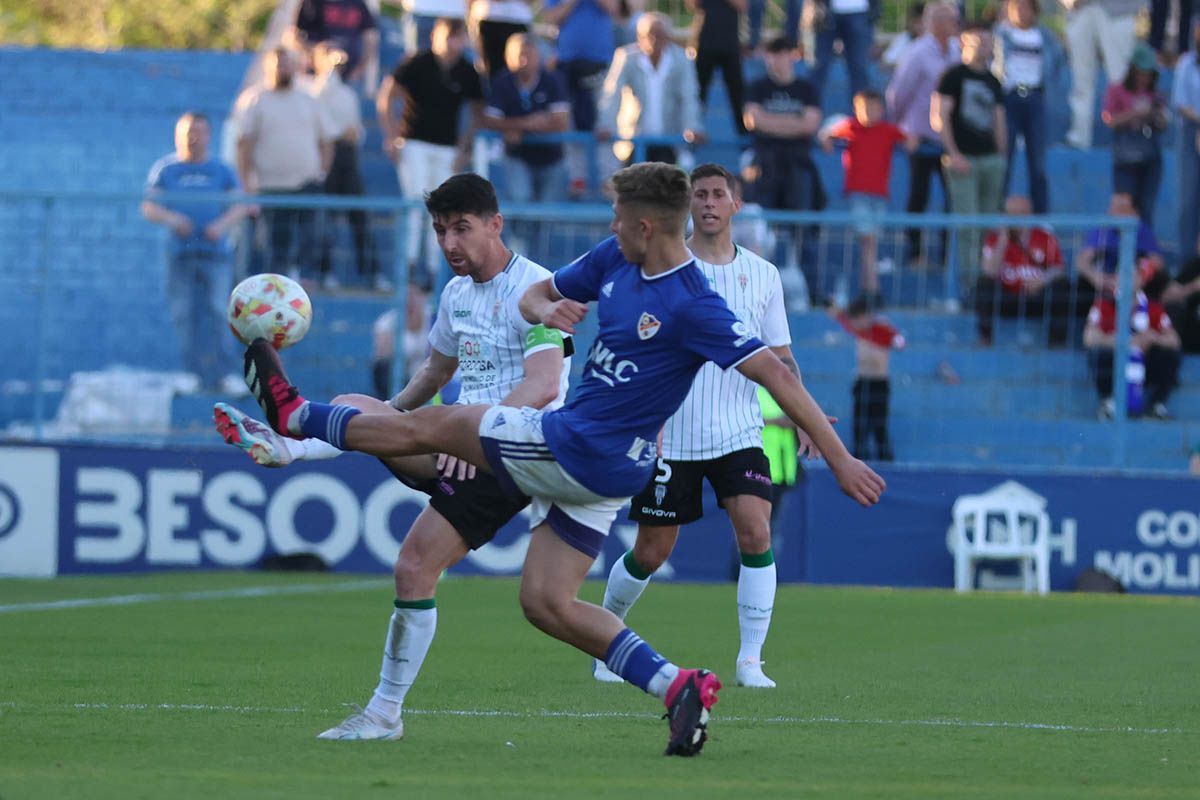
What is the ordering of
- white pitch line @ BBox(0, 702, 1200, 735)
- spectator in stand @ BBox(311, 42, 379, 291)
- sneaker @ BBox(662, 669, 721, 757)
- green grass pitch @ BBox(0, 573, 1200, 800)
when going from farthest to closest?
spectator in stand @ BBox(311, 42, 379, 291) → white pitch line @ BBox(0, 702, 1200, 735) → sneaker @ BBox(662, 669, 721, 757) → green grass pitch @ BBox(0, 573, 1200, 800)

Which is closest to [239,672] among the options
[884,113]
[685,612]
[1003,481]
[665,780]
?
[665,780]

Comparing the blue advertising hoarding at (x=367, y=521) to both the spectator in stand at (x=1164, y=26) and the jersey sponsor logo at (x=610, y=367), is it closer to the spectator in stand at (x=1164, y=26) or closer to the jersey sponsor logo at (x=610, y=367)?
the spectator in stand at (x=1164, y=26)

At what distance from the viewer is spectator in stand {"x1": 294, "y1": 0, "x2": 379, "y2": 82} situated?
22172 millimetres

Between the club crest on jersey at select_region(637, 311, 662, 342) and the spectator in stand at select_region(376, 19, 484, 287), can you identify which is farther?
the spectator in stand at select_region(376, 19, 484, 287)

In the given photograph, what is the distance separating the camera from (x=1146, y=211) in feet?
68.1

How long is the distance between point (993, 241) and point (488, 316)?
1037 cm

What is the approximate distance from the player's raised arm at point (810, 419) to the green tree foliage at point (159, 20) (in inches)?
1657

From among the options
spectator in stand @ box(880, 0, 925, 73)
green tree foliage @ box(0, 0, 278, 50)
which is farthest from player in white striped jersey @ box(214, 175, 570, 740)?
green tree foliage @ box(0, 0, 278, 50)

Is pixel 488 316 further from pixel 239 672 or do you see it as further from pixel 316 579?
pixel 316 579

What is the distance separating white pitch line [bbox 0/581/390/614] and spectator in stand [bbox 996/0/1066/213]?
7.93 metres

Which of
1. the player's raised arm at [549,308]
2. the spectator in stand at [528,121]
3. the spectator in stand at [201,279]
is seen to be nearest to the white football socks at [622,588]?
the player's raised arm at [549,308]

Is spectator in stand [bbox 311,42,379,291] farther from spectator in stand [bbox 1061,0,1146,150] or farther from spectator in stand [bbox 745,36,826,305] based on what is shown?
spectator in stand [bbox 1061,0,1146,150]

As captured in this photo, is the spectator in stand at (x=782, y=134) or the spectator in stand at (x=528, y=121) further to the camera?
the spectator in stand at (x=528, y=121)

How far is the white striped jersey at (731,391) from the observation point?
9734 millimetres
